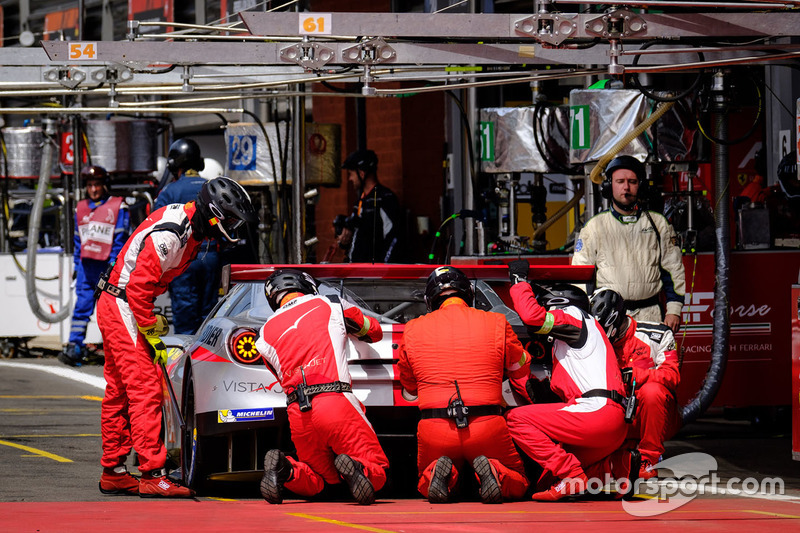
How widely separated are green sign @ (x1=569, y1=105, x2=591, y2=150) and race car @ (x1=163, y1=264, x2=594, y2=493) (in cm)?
272

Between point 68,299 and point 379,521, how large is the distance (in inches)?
424

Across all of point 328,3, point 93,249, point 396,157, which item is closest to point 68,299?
point 93,249

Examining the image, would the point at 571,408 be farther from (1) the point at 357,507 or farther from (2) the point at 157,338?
(2) the point at 157,338

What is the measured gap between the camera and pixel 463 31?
26.7 ft

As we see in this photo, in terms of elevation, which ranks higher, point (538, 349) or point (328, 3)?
point (328, 3)

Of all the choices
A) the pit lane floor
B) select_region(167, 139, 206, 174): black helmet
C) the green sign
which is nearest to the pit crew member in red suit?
select_region(167, 139, 206, 174): black helmet

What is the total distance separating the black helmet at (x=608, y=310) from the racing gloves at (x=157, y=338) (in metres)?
2.37

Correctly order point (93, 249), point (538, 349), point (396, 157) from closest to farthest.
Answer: point (538, 349) < point (93, 249) < point (396, 157)

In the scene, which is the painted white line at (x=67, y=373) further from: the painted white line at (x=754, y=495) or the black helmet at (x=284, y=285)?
the painted white line at (x=754, y=495)

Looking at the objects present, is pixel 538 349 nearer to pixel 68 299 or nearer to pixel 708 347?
pixel 708 347

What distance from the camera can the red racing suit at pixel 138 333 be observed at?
7.72m

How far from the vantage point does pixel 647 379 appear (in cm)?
816

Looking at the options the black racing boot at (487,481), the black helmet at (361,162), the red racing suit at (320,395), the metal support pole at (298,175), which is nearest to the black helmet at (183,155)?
the metal support pole at (298,175)

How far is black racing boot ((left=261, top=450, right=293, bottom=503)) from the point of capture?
6922mm
